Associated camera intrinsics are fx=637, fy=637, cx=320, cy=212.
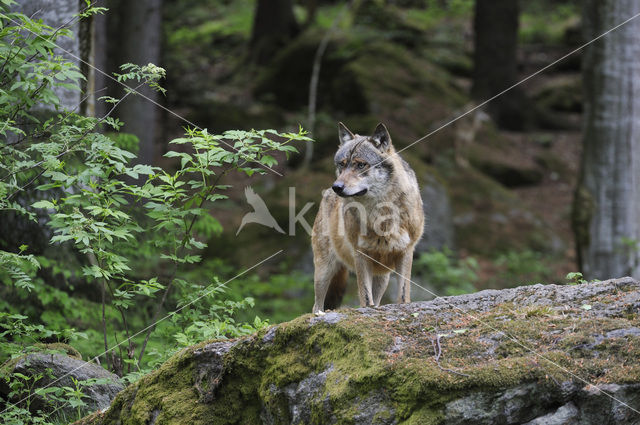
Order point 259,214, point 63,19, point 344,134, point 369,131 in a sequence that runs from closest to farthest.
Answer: point 344,134 → point 63,19 → point 259,214 → point 369,131

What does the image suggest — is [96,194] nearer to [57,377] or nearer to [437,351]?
[57,377]

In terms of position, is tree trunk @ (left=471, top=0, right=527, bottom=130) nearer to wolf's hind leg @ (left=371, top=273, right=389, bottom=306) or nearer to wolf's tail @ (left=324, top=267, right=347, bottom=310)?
wolf's tail @ (left=324, top=267, right=347, bottom=310)

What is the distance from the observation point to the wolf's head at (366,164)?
6137 mm

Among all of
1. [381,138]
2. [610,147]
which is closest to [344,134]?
[381,138]

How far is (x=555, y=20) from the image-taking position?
2872 centimetres

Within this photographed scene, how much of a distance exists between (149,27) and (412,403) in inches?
441

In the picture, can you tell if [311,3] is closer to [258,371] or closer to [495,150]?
[495,150]

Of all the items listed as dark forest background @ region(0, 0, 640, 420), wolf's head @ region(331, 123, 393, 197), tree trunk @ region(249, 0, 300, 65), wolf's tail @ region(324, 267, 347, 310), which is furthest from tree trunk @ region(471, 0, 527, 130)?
wolf's head @ region(331, 123, 393, 197)

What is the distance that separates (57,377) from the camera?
5.35 metres

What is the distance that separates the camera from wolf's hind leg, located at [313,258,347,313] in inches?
280

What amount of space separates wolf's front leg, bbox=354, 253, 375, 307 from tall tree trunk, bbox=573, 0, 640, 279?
7.62m

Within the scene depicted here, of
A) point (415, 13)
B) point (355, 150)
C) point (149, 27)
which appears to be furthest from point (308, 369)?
point (415, 13)

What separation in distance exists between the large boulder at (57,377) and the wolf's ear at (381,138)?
3282 millimetres

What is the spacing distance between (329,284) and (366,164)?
63.9 inches
